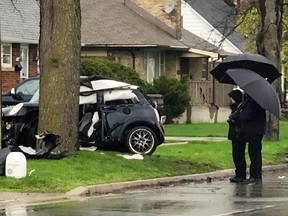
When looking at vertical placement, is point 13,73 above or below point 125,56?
below

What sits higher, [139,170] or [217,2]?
[217,2]

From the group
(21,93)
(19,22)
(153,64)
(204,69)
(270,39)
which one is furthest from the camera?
(204,69)

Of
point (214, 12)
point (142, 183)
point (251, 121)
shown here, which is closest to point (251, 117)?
point (251, 121)

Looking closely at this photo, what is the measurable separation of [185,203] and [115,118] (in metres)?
6.90

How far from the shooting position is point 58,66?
18188 millimetres

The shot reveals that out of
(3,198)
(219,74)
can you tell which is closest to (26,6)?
(219,74)

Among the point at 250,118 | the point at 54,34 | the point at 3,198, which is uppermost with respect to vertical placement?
the point at 54,34

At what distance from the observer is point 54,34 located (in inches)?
717

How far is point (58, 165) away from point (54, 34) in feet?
9.57

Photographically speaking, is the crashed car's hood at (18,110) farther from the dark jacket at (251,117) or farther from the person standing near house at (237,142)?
the dark jacket at (251,117)

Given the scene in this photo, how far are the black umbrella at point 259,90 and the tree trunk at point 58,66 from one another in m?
3.52

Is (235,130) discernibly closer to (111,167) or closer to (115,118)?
(111,167)

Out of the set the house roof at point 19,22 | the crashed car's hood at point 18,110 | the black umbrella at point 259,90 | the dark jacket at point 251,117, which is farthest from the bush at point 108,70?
the dark jacket at point 251,117

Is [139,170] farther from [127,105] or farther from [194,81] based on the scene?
[194,81]
